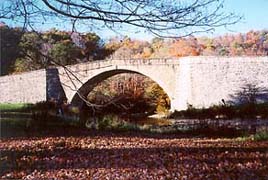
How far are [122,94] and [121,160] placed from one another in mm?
359

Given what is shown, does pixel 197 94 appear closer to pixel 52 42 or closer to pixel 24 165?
pixel 52 42

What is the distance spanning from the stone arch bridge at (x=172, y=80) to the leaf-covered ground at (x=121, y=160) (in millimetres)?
201

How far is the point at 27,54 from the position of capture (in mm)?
1683

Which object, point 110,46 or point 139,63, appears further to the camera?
point 139,63

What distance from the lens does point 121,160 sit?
158 centimetres

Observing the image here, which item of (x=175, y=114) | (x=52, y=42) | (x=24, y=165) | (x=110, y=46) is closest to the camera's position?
(x=24, y=165)

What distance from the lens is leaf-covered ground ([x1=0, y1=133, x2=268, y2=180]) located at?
147cm

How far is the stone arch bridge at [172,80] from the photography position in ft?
5.68

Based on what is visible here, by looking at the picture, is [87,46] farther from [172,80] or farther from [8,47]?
[172,80]

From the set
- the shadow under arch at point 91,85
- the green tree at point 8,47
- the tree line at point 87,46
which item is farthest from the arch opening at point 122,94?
the green tree at point 8,47

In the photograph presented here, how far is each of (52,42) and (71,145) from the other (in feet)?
1.39

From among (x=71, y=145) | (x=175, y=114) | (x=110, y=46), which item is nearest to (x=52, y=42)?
(x=110, y=46)

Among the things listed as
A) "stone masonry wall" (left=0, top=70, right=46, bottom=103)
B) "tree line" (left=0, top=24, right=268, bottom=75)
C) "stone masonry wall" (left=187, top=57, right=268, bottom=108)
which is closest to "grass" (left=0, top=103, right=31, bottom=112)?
"stone masonry wall" (left=0, top=70, right=46, bottom=103)

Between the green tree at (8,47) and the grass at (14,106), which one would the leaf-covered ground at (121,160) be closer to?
the grass at (14,106)
